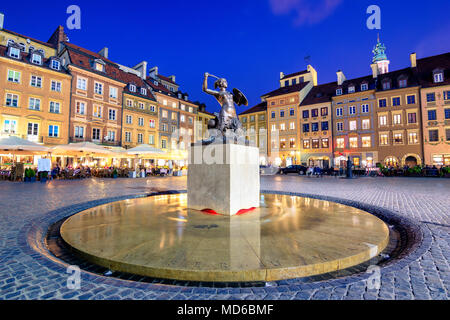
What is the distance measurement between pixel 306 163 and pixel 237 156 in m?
38.3

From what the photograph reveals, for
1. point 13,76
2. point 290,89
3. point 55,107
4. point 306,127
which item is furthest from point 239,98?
point 290,89

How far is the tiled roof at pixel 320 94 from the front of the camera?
1577 inches

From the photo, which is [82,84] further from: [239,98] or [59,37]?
[239,98]

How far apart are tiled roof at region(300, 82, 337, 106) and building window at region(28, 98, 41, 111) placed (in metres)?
40.5

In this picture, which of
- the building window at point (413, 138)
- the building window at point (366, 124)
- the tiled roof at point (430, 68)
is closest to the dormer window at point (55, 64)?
the building window at point (366, 124)

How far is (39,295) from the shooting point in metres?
2.05

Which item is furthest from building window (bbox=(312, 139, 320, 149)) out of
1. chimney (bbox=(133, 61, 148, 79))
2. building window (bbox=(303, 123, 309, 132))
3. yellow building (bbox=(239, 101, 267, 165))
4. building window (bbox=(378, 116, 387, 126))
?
chimney (bbox=(133, 61, 148, 79))

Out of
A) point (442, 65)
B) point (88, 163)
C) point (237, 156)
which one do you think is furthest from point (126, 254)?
point (442, 65)

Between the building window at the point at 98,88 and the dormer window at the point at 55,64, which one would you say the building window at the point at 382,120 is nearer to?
the building window at the point at 98,88

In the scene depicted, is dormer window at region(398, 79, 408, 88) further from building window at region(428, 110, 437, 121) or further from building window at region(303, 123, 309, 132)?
building window at region(303, 123, 309, 132)

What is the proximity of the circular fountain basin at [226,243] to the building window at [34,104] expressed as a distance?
1081 inches

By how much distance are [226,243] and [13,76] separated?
32281 millimetres

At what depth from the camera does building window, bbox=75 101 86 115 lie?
27.8 metres
